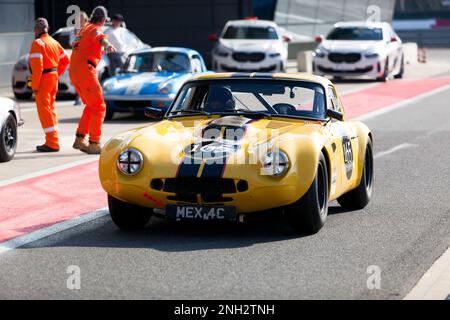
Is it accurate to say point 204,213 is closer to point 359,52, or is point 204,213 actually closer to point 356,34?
point 359,52

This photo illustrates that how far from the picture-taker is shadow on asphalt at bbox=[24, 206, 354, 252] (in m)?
9.71

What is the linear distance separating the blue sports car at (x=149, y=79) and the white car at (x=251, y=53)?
368 inches

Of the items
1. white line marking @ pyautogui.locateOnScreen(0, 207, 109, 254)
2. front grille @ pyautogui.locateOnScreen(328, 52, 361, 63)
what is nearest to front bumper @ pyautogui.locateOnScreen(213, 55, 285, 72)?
front grille @ pyautogui.locateOnScreen(328, 52, 361, 63)

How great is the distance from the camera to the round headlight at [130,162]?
32.7ft

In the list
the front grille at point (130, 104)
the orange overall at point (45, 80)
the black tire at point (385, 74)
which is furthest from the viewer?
the black tire at point (385, 74)

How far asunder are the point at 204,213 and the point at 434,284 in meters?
2.21

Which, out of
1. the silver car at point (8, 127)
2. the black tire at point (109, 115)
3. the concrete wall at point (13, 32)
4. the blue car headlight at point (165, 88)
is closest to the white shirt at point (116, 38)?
the black tire at point (109, 115)

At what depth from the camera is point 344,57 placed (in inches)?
1266

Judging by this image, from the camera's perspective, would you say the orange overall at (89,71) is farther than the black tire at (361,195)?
Yes

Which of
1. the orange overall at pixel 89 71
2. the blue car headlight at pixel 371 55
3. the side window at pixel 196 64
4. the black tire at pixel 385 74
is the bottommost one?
the black tire at pixel 385 74

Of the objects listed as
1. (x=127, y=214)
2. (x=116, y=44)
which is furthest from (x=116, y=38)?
(x=127, y=214)

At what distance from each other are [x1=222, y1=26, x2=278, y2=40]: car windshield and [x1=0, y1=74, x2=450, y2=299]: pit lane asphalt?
70.6 feet

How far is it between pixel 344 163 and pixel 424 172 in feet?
13.0

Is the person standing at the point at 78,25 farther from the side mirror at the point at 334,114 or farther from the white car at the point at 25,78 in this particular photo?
the side mirror at the point at 334,114
